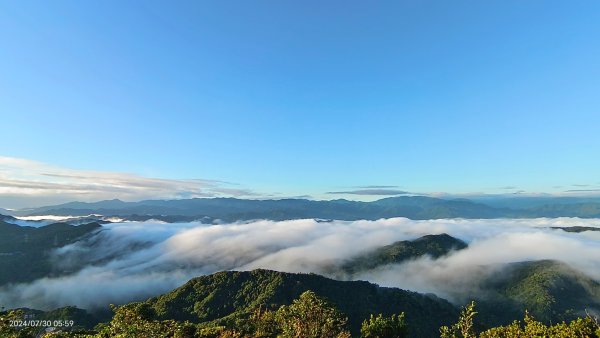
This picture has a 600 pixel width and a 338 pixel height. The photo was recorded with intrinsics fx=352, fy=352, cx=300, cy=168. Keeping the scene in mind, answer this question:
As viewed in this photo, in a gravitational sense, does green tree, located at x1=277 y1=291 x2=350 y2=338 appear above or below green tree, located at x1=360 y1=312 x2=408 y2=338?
above

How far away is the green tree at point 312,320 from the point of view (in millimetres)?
64125

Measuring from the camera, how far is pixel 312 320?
6969 cm

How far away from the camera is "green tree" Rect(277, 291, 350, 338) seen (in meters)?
64.1

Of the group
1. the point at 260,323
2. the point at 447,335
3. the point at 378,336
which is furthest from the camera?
the point at 260,323

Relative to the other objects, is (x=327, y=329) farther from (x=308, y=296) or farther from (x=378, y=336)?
(x=378, y=336)

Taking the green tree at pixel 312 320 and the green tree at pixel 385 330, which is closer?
the green tree at pixel 312 320

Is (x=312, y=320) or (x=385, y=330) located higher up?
(x=312, y=320)

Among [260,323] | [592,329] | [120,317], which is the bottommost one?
[260,323]

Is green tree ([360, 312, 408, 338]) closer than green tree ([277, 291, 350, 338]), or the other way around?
green tree ([277, 291, 350, 338])

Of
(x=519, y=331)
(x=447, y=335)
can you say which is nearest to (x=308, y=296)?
(x=447, y=335)

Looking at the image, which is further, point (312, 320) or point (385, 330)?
point (385, 330)

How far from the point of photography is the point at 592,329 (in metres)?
65.9

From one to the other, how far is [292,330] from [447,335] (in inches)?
1678

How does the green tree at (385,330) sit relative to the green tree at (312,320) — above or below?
below
